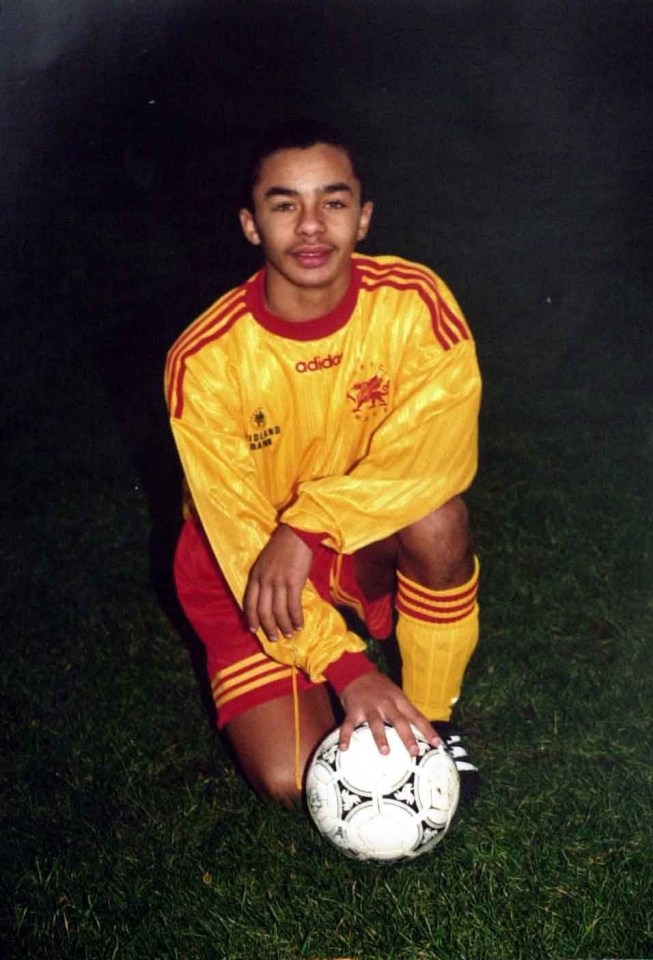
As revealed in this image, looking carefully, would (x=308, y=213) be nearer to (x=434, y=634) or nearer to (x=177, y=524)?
(x=434, y=634)

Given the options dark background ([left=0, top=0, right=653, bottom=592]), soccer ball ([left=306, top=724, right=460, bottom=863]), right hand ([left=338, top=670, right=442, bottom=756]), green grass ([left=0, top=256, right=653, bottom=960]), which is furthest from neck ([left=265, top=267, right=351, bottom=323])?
dark background ([left=0, top=0, right=653, bottom=592])

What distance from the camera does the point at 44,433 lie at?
559 cm

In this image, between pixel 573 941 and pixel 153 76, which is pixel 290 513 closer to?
pixel 573 941

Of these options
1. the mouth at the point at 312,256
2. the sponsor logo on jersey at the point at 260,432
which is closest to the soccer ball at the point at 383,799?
the sponsor logo on jersey at the point at 260,432

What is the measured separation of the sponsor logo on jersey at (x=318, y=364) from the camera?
10.1 ft

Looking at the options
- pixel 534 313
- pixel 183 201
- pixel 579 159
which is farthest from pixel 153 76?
pixel 534 313

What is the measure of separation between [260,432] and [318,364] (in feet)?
0.82

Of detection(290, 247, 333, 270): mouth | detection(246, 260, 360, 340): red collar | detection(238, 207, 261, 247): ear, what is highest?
detection(238, 207, 261, 247): ear

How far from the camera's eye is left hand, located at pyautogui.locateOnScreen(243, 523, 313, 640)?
110 inches

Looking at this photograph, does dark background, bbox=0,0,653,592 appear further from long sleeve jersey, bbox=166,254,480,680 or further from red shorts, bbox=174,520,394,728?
long sleeve jersey, bbox=166,254,480,680

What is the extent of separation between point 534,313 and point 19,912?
4.90 m

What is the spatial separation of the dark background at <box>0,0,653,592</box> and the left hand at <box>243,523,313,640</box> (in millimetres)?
1920

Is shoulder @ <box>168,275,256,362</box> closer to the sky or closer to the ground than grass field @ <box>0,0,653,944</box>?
closer to the sky

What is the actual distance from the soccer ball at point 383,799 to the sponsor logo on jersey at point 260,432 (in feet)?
2.79
